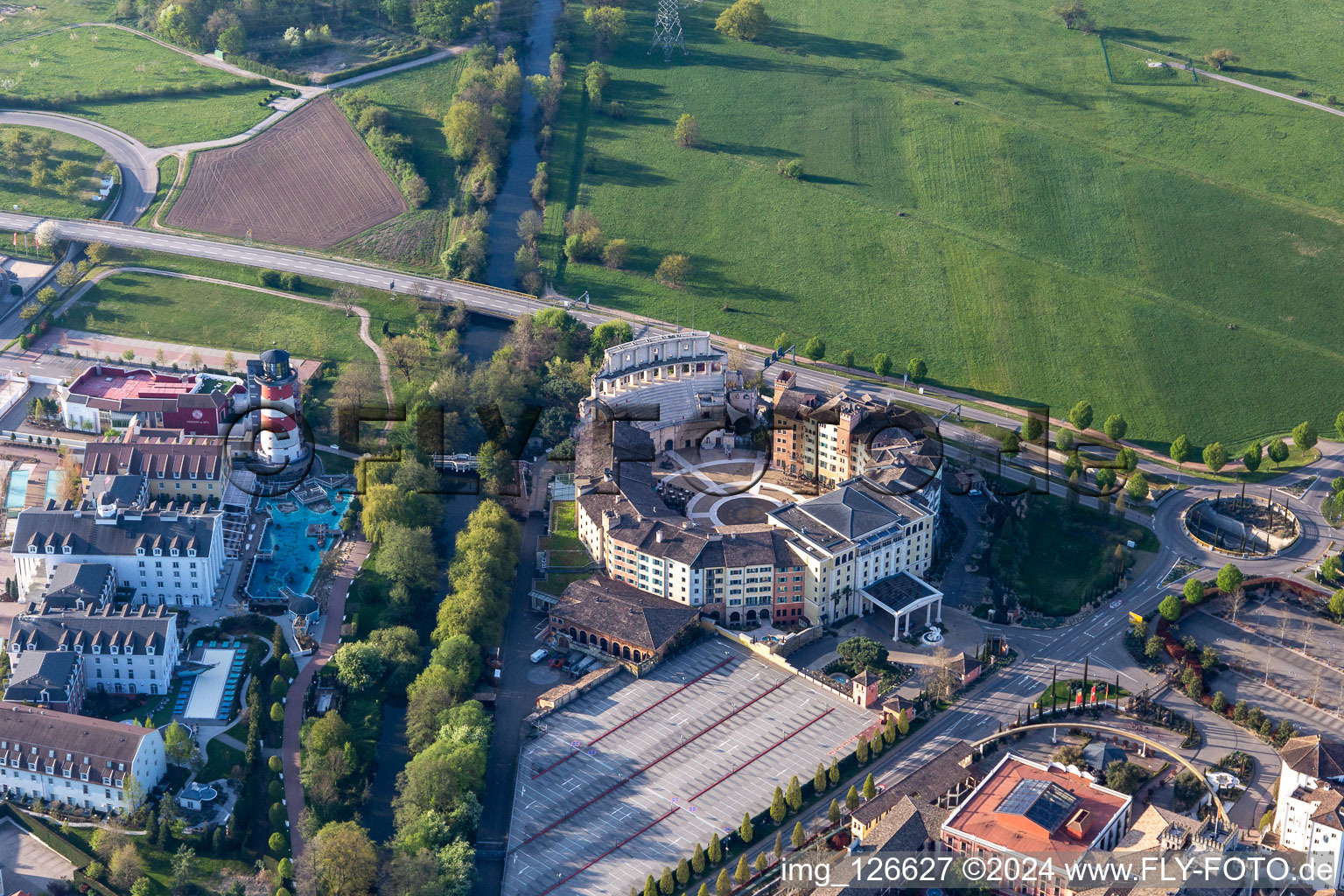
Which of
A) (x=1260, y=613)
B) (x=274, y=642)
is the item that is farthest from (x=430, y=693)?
(x=1260, y=613)

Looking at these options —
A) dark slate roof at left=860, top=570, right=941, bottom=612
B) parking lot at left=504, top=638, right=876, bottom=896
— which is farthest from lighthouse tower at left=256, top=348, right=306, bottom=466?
dark slate roof at left=860, top=570, right=941, bottom=612

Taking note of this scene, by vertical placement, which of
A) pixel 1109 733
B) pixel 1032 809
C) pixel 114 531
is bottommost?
pixel 1109 733

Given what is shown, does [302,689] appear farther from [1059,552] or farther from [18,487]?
[1059,552]

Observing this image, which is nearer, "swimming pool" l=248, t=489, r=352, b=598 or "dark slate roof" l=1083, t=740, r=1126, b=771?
"dark slate roof" l=1083, t=740, r=1126, b=771

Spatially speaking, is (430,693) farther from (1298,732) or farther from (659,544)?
(1298,732)

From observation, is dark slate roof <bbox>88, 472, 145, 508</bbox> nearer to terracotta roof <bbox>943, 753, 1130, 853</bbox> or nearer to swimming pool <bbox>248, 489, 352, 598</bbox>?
swimming pool <bbox>248, 489, 352, 598</bbox>

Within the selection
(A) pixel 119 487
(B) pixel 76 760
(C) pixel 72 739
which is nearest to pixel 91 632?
(C) pixel 72 739
